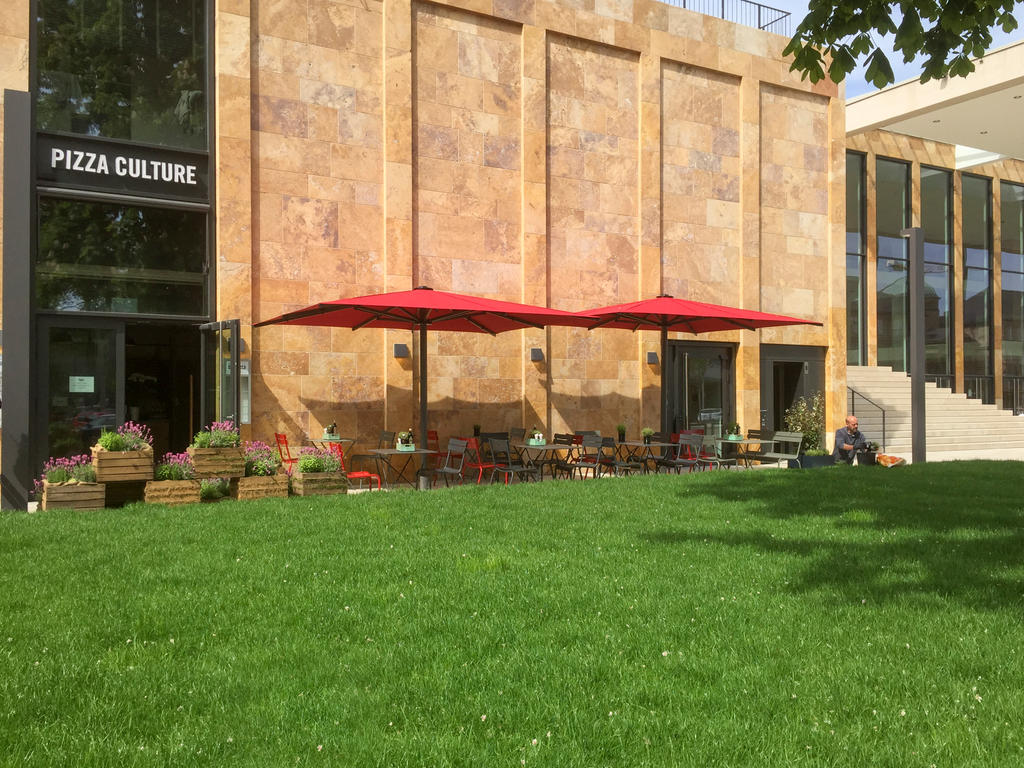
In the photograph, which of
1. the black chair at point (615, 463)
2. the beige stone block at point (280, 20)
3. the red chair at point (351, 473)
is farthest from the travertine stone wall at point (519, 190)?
the black chair at point (615, 463)

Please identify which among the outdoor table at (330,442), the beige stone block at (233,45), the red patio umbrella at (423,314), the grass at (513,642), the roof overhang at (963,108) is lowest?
the grass at (513,642)

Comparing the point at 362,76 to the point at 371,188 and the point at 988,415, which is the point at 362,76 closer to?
the point at 371,188

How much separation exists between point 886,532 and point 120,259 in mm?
11560

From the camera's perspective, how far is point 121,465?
409 inches

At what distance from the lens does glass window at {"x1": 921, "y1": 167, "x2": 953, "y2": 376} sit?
2873 cm

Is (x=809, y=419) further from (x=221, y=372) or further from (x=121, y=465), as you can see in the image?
(x=121, y=465)

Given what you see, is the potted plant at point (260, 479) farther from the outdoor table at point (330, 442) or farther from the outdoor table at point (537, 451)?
the outdoor table at point (537, 451)

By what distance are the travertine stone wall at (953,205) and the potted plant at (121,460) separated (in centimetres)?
2264

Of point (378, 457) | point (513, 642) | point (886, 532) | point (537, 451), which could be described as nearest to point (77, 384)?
point (378, 457)

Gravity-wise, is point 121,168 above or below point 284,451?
above

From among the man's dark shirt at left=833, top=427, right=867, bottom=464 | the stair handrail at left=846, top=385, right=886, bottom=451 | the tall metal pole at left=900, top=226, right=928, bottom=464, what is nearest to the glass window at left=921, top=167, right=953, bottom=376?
the stair handrail at left=846, top=385, right=886, bottom=451

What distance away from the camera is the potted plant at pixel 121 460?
10312mm

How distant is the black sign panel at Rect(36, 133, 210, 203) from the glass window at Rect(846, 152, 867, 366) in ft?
66.0

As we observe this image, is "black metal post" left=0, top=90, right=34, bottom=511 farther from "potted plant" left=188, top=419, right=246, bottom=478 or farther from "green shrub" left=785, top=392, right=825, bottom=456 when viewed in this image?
"green shrub" left=785, top=392, right=825, bottom=456
